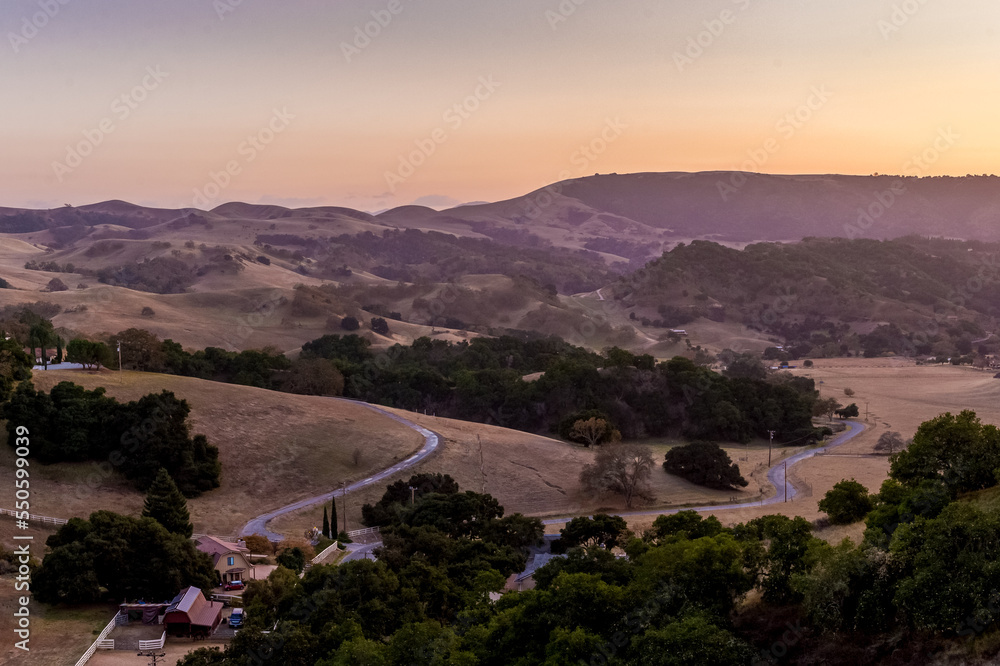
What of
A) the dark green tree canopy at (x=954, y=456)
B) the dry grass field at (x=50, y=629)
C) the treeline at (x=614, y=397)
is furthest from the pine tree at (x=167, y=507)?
the treeline at (x=614, y=397)

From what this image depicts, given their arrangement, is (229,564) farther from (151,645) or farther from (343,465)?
(343,465)

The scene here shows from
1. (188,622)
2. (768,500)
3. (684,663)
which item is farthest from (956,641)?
(768,500)

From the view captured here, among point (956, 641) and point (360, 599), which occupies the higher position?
point (956, 641)

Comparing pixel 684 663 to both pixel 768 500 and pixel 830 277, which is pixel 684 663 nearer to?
pixel 768 500

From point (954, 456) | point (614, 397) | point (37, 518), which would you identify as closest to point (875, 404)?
point (614, 397)

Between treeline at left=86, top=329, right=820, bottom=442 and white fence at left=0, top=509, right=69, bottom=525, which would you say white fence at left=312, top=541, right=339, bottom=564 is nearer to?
white fence at left=0, top=509, right=69, bottom=525

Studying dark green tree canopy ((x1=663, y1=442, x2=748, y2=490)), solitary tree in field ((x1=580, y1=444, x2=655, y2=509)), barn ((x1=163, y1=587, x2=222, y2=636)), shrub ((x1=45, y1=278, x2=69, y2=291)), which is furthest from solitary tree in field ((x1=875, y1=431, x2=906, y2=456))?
shrub ((x1=45, y1=278, x2=69, y2=291))
